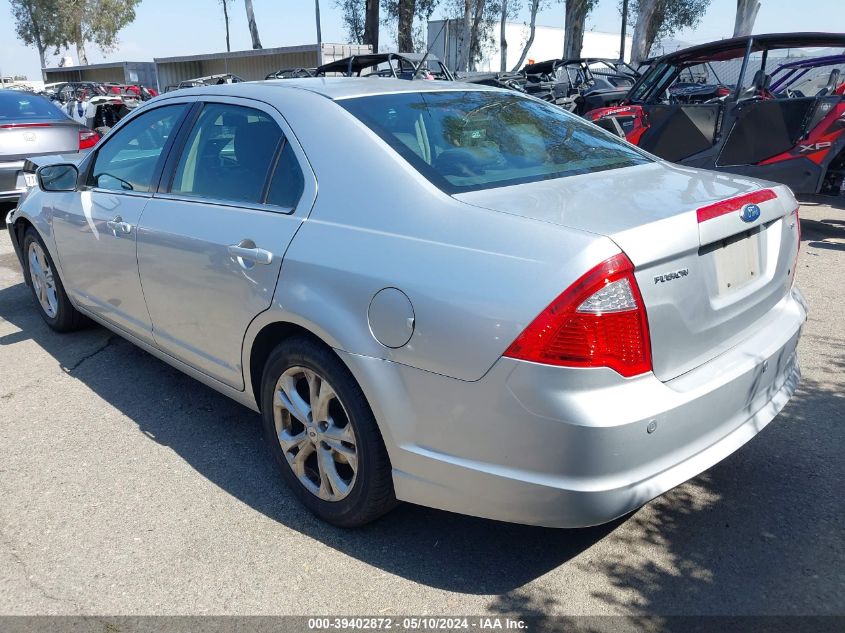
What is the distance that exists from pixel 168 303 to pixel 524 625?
2.17m

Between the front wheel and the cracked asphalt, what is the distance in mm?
156

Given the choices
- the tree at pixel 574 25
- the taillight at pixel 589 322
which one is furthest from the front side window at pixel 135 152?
the tree at pixel 574 25

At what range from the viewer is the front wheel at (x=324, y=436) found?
2586 millimetres

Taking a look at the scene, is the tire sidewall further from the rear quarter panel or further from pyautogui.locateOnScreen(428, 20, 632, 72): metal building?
pyautogui.locateOnScreen(428, 20, 632, 72): metal building

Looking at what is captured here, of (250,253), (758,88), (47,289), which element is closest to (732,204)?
(250,253)

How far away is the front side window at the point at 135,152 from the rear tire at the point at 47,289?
0.92m

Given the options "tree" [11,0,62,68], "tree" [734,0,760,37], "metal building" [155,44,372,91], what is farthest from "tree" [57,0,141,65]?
"tree" [734,0,760,37]

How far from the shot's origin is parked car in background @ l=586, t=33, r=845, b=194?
688 centimetres

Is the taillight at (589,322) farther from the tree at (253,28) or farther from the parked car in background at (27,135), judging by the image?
the tree at (253,28)

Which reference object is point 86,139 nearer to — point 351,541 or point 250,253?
point 250,253

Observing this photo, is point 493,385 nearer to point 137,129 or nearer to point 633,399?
point 633,399

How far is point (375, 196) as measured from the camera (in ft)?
8.59

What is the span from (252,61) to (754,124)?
35.9m

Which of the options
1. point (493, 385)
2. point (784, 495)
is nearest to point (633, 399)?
point (493, 385)
